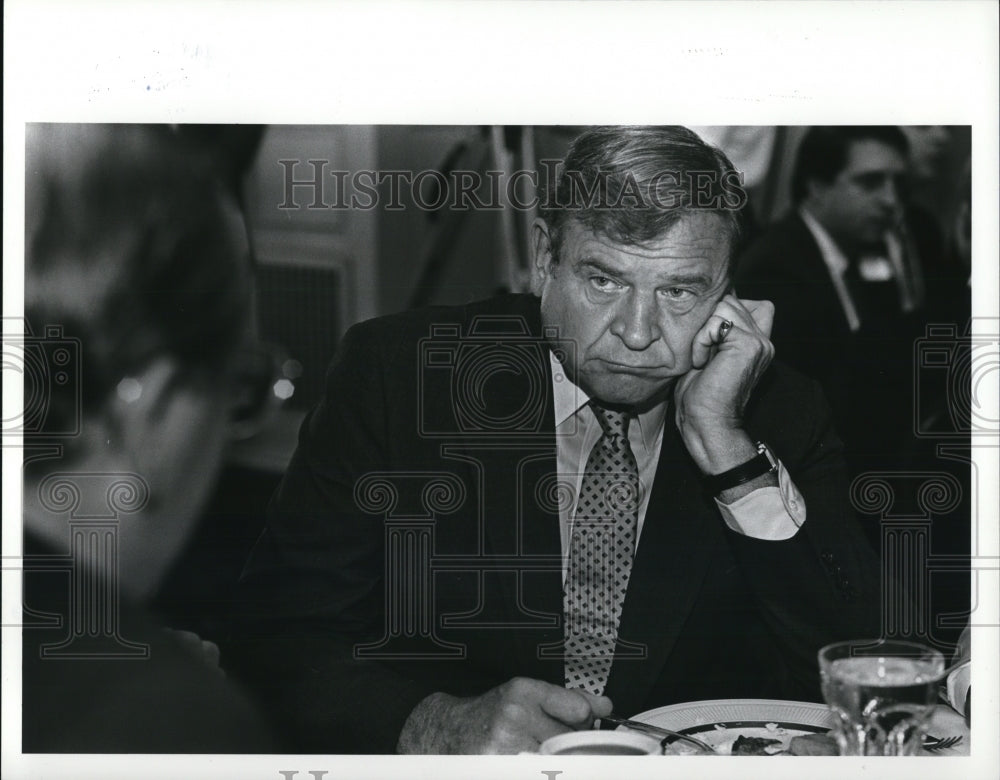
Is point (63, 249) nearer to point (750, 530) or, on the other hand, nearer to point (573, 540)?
point (573, 540)

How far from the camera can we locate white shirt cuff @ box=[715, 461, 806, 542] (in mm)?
2596

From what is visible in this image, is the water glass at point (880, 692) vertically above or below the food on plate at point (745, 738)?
above

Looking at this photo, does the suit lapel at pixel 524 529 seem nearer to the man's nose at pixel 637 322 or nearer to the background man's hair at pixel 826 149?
the man's nose at pixel 637 322

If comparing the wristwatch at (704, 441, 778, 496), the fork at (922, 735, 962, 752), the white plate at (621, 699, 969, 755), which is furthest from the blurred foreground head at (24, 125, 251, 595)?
the fork at (922, 735, 962, 752)

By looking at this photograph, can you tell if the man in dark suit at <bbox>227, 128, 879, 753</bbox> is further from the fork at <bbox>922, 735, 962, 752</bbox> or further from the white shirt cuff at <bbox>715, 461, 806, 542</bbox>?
the fork at <bbox>922, 735, 962, 752</bbox>

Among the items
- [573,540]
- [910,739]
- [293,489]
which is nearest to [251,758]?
[293,489]

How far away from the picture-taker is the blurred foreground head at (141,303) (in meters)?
2.59

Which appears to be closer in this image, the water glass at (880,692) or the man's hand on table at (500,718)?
the water glass at (880,692)

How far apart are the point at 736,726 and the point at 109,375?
1.44 m

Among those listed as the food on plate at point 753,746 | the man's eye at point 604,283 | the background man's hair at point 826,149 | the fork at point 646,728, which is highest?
the background man's hair at point 826,149

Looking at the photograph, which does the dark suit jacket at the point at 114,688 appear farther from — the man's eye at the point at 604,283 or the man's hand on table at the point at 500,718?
the man's eye at the point at 604,283

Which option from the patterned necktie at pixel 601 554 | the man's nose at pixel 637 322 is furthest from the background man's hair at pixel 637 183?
the patterned necktie at pixel 601 554

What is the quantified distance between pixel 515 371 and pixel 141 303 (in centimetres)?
76

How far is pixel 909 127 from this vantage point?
2.58m
